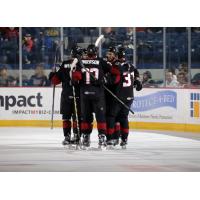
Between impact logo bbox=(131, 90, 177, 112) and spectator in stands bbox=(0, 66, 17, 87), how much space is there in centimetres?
224

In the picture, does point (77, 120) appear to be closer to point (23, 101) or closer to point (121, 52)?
point (121, 52)

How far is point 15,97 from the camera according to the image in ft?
54.3

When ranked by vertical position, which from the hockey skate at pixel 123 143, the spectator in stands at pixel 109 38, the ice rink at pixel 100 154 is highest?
the spectator in stands at pixel 109 38

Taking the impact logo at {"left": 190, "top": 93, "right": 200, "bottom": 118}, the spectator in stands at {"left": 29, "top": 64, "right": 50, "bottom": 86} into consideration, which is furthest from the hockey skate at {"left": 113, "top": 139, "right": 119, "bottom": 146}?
the spectator in stands at {"left": 29, "top": 64, "right": 50, "bottom": 86}

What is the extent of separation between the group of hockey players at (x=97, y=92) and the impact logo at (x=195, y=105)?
2.89 metres

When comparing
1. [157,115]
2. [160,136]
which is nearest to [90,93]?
[160,136]

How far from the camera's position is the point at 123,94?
12.0m

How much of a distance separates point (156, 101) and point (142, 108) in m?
0.28

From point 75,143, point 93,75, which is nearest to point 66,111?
point 75,143

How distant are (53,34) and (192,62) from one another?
2.51 meters

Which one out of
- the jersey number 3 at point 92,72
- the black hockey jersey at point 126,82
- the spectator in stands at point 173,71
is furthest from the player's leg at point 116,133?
the spectator in stands at point 173,71

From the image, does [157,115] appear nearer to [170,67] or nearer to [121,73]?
[170,67]

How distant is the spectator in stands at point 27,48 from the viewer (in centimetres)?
1625

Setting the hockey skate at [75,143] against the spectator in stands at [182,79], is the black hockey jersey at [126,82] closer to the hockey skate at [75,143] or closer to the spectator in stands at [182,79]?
the hockey skate at [75,143]
